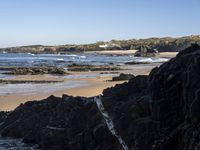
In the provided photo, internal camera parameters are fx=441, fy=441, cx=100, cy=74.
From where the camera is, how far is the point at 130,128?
30.7 ft

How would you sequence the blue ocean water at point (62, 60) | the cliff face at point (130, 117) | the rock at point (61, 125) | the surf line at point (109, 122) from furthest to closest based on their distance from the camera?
the blue ocean water at point (62, 60), the rock at point (61, 125), the surf line at point (109, 122), the cliff face at point (130, 117)

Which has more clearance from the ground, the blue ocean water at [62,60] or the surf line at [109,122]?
the surf line at [109,122]

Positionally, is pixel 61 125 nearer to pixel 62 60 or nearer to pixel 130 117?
pixel 130 117

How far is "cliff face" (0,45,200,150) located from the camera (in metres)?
7.88

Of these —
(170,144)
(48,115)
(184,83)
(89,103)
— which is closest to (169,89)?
(184,83)

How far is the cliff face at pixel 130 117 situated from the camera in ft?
25.9

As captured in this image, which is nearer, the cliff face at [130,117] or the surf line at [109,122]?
the cliff face at [130,117]

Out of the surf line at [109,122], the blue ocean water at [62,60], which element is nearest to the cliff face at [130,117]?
the surf line at [109,122]

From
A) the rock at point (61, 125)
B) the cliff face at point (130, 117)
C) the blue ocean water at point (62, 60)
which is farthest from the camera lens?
the blue ocean water at point (62, 60)

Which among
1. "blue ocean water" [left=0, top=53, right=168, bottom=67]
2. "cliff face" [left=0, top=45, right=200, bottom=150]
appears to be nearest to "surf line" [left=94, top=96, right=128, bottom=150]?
"cliff face" [left=0, top=45, right=200, bottom=150]

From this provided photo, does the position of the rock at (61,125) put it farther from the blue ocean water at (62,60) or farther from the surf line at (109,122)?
the blue ocean water at (62,60)

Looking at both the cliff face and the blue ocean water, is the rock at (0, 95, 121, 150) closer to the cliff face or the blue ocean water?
the cliff face

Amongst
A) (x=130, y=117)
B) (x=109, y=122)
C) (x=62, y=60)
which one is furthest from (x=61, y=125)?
(x=62, y=60)

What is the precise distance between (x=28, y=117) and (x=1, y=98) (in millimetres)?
13187
